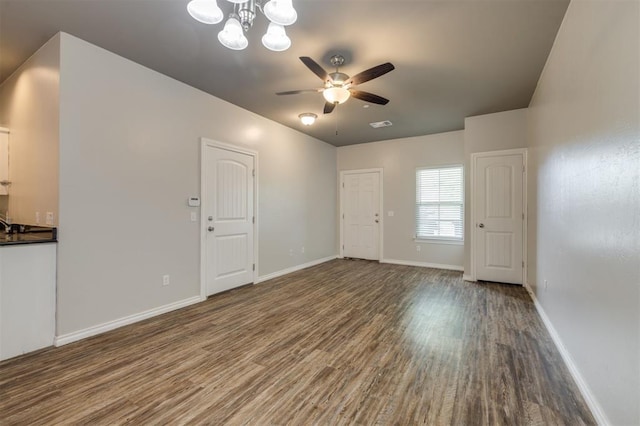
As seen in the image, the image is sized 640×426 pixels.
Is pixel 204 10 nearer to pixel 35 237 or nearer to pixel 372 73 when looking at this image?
pixel 372 73

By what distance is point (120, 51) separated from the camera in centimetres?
282

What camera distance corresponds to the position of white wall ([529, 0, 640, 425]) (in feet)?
4.23

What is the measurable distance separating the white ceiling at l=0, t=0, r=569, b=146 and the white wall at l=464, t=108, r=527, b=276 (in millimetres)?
448

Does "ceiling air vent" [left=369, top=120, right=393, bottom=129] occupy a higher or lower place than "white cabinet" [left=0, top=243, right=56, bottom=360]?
higher

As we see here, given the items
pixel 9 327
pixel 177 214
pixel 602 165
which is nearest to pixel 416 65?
pixel 602 165

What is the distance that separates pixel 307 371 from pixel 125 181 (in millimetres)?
2633

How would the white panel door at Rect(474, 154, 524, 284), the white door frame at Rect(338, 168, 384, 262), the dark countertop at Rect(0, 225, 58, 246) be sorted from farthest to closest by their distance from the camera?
the white door frame at Rect(338, 168, 384, 262) → the white panel door at Rect(474, 154, 524, 284) → the dark countertop at Rect(0, 225, 58, 246)

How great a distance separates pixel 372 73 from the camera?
2.59 m

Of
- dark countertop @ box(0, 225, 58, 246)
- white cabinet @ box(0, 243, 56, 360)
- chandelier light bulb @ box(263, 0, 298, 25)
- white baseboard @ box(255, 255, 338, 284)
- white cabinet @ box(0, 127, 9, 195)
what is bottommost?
white baseboard @ box(255, 255, 338, 284)

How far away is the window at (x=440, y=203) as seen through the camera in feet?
18.2

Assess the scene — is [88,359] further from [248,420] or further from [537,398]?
[537,398]

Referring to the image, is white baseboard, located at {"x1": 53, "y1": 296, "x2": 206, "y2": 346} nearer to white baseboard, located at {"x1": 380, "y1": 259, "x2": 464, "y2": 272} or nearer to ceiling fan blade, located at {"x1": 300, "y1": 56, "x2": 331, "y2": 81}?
ceiling fan blade, located at {"x1": 300, "y1": 56, "x2": 331, "y2": 81}

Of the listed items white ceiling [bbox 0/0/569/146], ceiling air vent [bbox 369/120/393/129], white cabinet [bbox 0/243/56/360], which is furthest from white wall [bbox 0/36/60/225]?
ceiling air vent [bbox 369/120/393/129]

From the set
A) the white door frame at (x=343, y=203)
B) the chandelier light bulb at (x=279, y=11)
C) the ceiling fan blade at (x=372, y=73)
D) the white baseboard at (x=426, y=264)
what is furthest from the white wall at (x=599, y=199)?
the white door frame at (x=343, y=203)
